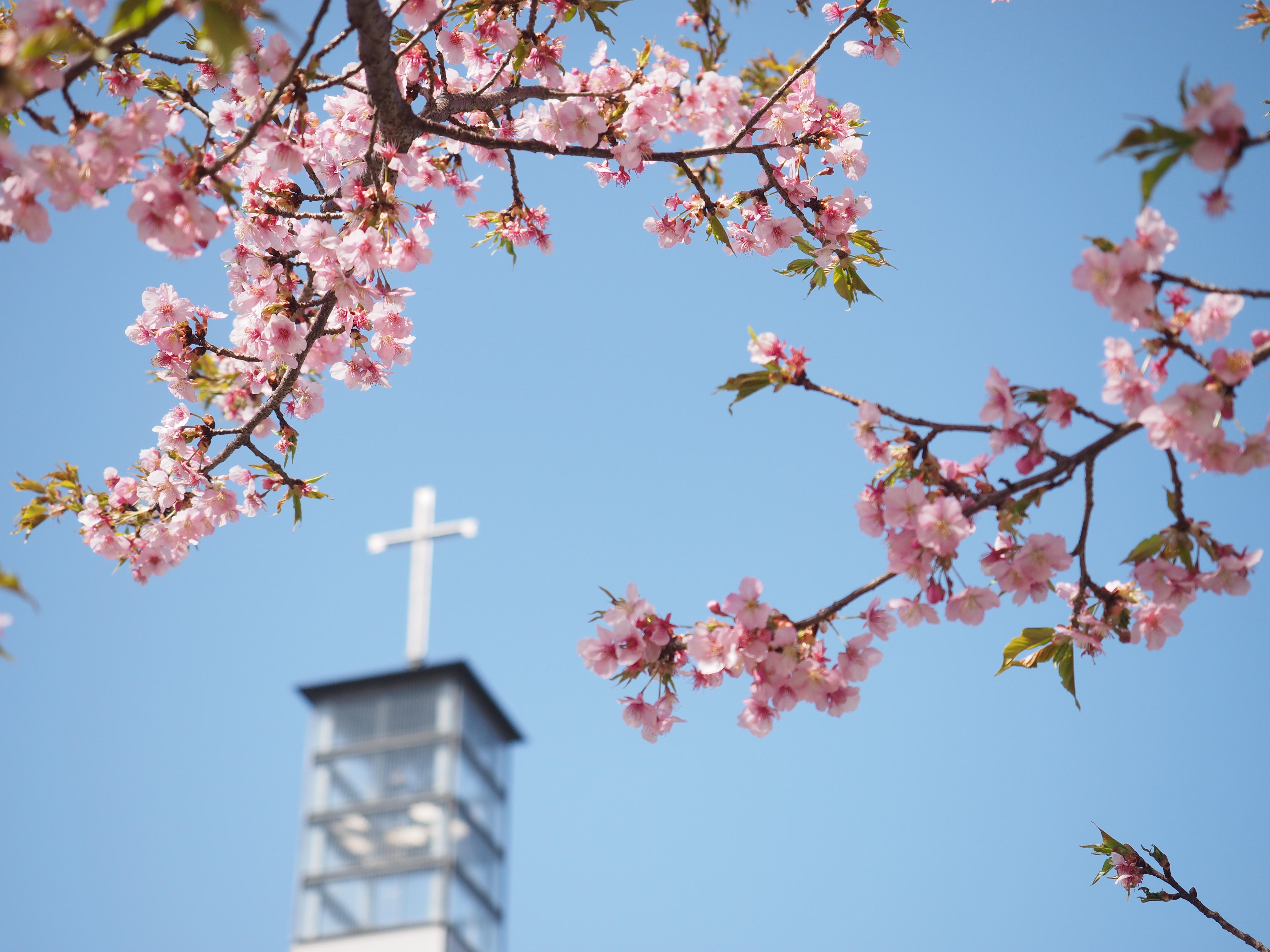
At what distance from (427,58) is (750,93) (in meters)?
1.23

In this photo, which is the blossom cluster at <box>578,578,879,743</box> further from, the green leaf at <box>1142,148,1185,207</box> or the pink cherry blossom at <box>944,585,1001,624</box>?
the green leaf at <box>1142,148,1185,207</box>

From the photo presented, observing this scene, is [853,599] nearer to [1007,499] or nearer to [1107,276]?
[1007,499]

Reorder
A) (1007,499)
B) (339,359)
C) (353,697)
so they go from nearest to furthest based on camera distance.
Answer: (1007,499), (339,359), (353,697)

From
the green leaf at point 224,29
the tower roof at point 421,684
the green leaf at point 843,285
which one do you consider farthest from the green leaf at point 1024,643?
the tower roof at point 421,684

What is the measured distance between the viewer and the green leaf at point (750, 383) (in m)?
2.41

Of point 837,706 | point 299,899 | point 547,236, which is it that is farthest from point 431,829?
point 837,706

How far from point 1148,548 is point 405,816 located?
17.9 meters

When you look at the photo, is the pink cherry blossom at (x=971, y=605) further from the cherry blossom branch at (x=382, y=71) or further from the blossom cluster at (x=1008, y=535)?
the cherry blossom branch at (x=382, y=71)

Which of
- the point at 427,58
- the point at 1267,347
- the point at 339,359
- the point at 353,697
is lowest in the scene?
the point at 1267,347

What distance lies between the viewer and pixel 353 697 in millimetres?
20844

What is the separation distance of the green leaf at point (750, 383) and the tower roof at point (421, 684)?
1850 cm

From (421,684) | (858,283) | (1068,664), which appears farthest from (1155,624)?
(421,684)

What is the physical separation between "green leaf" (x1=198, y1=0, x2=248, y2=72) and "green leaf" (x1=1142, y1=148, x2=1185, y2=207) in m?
1.54

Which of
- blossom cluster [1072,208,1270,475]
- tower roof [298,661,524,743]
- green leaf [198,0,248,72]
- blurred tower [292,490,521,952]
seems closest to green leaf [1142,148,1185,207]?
blossom cluster [1072,208,1270,475]
